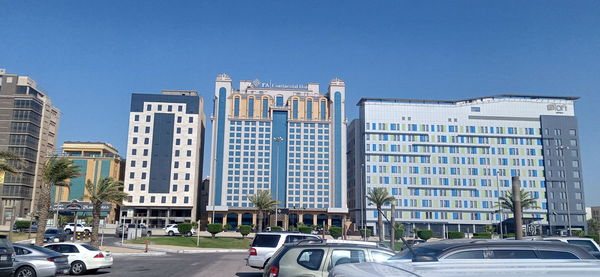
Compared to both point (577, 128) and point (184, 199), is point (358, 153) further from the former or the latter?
point (577, 128)

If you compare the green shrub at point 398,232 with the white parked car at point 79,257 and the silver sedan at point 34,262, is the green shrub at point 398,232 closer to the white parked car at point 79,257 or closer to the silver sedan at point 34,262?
the silver sedan at point 34,262

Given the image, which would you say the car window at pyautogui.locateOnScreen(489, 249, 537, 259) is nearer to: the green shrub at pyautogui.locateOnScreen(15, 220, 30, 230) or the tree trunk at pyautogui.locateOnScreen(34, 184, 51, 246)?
the tree trunk at pyautogui.locateOnScreen(34, 184, 51, 246)

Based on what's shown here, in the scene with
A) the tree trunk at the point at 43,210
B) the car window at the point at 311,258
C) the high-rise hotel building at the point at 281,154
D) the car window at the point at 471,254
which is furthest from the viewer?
the high-rise hotel building at the point at 281,154

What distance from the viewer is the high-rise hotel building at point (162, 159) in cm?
9950

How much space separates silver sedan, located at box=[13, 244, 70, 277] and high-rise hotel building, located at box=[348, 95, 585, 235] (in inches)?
3439

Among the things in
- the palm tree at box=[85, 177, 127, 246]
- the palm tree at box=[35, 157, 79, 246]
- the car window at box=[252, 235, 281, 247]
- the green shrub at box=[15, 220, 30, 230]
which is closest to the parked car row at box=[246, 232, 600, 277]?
the car window at box=[252, 235, 281, 247]

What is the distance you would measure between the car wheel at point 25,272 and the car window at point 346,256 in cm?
1277

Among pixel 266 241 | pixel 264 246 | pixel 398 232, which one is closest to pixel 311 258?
pixel 398 232

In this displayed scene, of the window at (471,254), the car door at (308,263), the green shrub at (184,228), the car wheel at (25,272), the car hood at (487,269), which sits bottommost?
the car wheel at (25,272)

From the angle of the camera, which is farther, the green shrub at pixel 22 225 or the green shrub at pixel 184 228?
the green shrub at pixel 22 225

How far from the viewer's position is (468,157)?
106m

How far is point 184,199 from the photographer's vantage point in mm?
99938

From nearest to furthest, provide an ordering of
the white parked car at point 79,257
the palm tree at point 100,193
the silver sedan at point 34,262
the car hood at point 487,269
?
the car hood at point 487,269 < the silver sedan at point 34,262 < the white parked car at point 79,257 < the palm tree at point 100,193

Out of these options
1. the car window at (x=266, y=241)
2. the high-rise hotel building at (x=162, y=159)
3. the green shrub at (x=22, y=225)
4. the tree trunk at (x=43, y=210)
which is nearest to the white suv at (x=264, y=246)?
the car window at (x=266, y=241)
